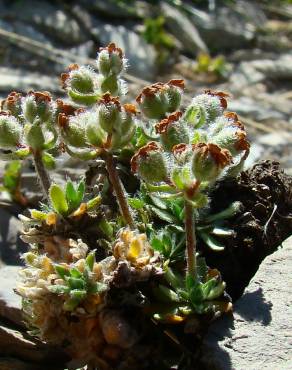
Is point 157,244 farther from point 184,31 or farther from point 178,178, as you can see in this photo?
point 184,31

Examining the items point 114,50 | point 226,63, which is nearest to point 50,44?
point 226,63

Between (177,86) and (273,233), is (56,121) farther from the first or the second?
(273,233)

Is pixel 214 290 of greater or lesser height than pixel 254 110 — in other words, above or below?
below

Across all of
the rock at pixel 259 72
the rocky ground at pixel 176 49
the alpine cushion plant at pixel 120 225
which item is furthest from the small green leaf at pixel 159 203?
the rock at pixel 259 72

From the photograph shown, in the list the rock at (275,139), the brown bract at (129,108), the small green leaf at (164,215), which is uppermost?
the rock at (275,139)

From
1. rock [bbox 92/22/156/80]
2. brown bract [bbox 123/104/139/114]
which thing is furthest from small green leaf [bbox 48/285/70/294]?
rock [bbox 92/22/156/80]

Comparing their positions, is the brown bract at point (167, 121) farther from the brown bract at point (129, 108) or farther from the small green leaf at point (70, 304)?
the small green leaf at point (70, 304)

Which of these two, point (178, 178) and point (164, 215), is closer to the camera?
point (178, 178)

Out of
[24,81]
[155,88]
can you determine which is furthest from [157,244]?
[24,81]
